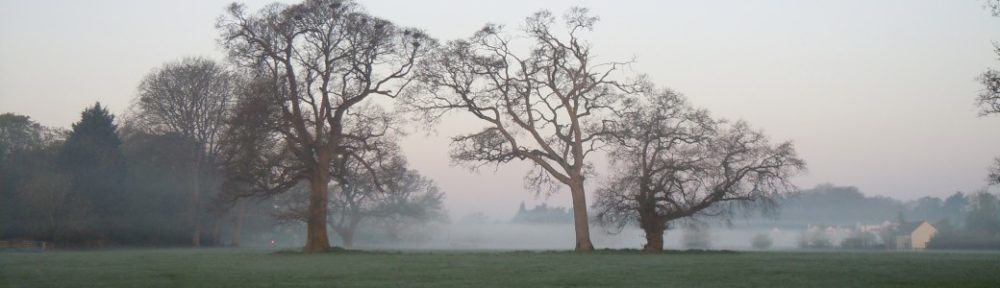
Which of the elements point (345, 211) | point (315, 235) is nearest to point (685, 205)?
point (315, 235)

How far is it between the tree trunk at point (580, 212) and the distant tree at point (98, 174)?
37.6m

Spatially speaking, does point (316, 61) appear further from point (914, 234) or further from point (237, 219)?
point (914, 234)

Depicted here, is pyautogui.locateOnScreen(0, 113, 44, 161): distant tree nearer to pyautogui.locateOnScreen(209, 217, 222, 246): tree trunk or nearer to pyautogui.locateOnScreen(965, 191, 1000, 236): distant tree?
pyautogui.locateOnScreen(209, 217, 222, 246): tree trunk

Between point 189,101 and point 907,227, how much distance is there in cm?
6780

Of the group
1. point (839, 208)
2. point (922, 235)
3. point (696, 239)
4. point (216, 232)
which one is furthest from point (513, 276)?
point (839, 208)

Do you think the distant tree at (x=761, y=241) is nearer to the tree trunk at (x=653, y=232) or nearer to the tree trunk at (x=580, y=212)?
the tree trunk at (x=653, y=232)

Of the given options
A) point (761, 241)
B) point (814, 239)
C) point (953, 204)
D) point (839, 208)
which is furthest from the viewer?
point (953, 204)

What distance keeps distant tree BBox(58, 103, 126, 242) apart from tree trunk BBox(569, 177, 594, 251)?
3763 centimetres

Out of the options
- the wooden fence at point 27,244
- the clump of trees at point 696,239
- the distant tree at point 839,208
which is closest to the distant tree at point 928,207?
the distant tree at point 839,208

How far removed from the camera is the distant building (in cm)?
7788

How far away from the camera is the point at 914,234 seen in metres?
81.2

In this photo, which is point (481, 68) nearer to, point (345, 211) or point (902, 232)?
point (345, 211)

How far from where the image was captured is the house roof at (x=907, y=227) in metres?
83.4

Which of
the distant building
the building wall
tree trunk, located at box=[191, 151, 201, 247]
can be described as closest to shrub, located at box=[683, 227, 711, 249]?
the distant building
